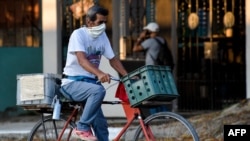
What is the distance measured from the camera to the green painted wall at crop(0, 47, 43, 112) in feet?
41.8

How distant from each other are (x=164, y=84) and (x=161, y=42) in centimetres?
491

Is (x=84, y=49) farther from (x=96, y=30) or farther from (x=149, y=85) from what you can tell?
(x=149, y=85)

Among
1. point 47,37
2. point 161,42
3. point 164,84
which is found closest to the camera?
point 164,84

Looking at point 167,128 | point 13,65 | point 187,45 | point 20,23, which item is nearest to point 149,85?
point 167,128

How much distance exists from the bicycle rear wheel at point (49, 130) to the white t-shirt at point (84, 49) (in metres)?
0.49

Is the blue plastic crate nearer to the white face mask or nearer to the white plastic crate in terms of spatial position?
the white face mask

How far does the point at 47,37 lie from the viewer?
11875 mm

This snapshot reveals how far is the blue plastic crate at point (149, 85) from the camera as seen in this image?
614 centimetres

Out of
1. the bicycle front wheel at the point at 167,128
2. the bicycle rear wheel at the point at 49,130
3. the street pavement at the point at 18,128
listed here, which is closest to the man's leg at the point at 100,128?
the bicycle rear wheel at the point at 49,130

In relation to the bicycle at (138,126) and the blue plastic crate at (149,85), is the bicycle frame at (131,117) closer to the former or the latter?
the bicycle at (138,126)

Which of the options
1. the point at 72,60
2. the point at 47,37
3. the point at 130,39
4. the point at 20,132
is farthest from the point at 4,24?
the point at 72,60

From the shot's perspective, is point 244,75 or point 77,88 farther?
point 244,75

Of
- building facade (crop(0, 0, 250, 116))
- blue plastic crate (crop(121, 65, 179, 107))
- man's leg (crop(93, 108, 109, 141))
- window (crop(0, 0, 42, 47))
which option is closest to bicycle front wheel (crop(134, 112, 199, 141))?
blue plastic crate (crop(121, 65, 179, 107))

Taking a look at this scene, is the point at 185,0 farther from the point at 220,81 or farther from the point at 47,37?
the point at 47,37
